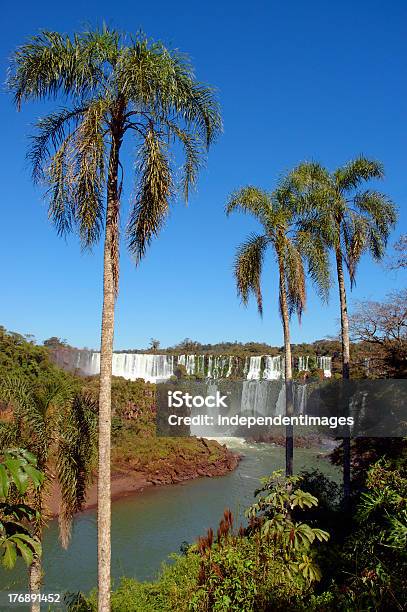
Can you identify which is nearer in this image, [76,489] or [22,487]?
[22,487]

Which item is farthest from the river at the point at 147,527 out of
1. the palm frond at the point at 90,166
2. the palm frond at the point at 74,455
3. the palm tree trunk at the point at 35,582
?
the palm frond at the point at 90,166

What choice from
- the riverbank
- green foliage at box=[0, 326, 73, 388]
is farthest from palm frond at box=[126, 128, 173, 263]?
green foliage at box=[0, 326, 73, 388]

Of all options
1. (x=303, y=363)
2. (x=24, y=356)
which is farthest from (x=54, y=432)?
(x=303, y=363)

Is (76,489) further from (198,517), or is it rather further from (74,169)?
(198,517)

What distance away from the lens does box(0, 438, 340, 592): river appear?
12132mm

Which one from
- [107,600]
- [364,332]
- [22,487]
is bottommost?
[107,600]

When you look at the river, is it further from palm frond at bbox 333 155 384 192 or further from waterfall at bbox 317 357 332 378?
waterfall at bbox 317 357 332 378

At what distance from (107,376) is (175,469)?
21.2 meters

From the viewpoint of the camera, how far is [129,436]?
30.0m

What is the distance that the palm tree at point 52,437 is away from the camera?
7.48 meters

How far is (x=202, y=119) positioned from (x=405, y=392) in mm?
8577

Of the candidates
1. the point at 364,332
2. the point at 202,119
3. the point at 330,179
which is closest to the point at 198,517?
the point at 364,332

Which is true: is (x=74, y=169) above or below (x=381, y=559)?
above

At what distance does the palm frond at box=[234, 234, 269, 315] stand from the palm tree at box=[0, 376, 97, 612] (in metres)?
4.43
